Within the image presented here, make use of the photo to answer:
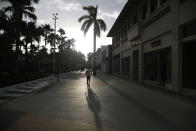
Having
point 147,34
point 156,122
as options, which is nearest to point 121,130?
point 156,122

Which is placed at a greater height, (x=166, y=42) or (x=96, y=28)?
(x=96, y=28)

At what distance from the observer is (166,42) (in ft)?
44.1

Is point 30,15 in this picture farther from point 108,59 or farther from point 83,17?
point 108,59

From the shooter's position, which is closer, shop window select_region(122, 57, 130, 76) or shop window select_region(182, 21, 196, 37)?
shop window select_region(182, 21, 196, 37)

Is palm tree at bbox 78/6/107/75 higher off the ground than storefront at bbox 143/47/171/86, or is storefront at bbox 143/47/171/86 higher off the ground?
palm tree at bbox 78/6/107/75

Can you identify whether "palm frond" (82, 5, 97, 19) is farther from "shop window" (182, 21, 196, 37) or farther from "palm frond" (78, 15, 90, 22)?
"shop window" (182, 21, 196, 37)

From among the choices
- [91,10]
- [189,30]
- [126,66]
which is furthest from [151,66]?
[91,10]

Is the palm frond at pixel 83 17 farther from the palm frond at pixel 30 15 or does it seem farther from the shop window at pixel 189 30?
the shop window at pixel 189 30

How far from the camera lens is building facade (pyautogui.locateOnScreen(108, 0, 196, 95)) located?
10633 millimetres

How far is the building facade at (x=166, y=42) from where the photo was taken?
1063 cm

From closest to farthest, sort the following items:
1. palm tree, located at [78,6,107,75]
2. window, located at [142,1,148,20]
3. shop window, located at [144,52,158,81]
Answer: shop window, located at [144,52,158,81] < window, located at [142,1,148,20] < palm tree, located at [78,6,107,75]

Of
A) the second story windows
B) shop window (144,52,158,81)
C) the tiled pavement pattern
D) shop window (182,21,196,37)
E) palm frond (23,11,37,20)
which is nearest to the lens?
the tiled pavement pattern

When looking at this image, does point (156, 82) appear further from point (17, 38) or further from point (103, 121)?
point (17, 38)

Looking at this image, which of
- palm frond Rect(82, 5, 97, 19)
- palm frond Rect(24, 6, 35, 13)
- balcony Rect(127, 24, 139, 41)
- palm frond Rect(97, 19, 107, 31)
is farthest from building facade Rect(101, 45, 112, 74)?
palm frond Rect(24, 6, 35, 13)
